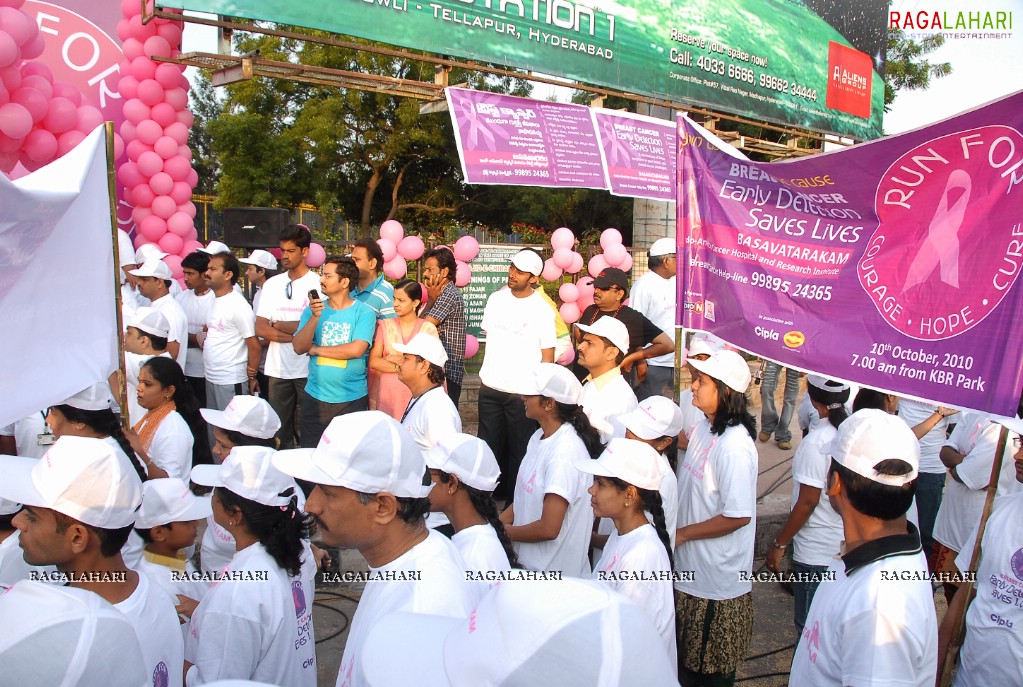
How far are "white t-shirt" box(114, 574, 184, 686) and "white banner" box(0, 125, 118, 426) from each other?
0.65 meters

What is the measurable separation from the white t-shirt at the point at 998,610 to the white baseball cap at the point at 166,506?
2.80 m

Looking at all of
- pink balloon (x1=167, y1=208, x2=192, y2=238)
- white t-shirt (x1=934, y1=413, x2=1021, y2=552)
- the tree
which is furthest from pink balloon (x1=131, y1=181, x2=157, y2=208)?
the tree

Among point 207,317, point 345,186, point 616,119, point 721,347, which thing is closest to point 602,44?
point 616,119

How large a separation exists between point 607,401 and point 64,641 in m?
3.36

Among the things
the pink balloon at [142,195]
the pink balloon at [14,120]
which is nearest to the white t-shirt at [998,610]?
the pink balloon at [14,120]

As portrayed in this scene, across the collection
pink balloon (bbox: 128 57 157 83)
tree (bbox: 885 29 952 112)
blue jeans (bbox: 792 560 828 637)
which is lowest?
blue jeans (bbox: 792 560 828 637)

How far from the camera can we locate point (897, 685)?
7.06ft

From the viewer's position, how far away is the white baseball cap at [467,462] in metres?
2.96

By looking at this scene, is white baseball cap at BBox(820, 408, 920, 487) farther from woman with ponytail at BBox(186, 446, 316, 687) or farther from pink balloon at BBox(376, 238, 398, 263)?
pink balloon at BBox(376, 238, 398, 263)

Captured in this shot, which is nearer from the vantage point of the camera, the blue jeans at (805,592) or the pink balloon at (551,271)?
the blue jeans at (805,592)

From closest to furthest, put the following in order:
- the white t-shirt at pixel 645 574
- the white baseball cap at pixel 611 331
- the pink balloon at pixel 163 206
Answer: the white t-shirt at pixel 645 574
the white baseball cap at pixel 611 331
the pink balloon at pixel 163 206

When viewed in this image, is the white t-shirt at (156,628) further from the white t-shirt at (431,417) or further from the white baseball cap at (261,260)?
the white baseball cap at (261,260)

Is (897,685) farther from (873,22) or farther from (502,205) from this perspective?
(502,205)

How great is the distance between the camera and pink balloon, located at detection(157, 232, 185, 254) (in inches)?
324
